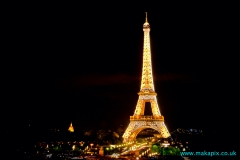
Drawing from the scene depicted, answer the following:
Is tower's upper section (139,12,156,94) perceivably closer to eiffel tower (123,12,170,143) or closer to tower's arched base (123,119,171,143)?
eiffel tower (123,12,170,143)

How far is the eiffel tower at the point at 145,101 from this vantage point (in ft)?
147

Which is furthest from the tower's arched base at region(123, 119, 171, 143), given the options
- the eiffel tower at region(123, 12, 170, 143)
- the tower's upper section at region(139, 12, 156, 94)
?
the tower's upper section at region(139, 12, 156, 94)

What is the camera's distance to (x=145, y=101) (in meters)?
45.2

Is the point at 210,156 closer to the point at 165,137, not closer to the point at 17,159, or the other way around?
the point at 17,159

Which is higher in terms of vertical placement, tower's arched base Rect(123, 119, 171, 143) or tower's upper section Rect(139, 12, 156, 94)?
tower's upper section Rect(139, 12, 156, 94)

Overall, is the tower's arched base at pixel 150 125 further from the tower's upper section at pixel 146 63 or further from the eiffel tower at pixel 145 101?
the tower's upper section at pixel 146 63

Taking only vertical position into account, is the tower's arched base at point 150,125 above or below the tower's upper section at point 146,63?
below

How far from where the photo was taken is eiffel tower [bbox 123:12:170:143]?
44781 millimetres

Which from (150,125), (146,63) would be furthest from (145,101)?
(146,63)

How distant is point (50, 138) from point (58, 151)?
8.37 meters

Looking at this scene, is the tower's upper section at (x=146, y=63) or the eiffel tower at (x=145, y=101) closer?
the eiffel tower at (x=145, y=101)

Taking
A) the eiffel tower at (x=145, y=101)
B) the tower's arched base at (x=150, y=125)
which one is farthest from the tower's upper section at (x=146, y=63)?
the tower's arched base at (x=150, y=125)

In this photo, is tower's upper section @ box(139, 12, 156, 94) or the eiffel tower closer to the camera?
the eiffel tower

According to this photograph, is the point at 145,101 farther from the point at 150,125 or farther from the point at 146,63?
the point at 146,63
